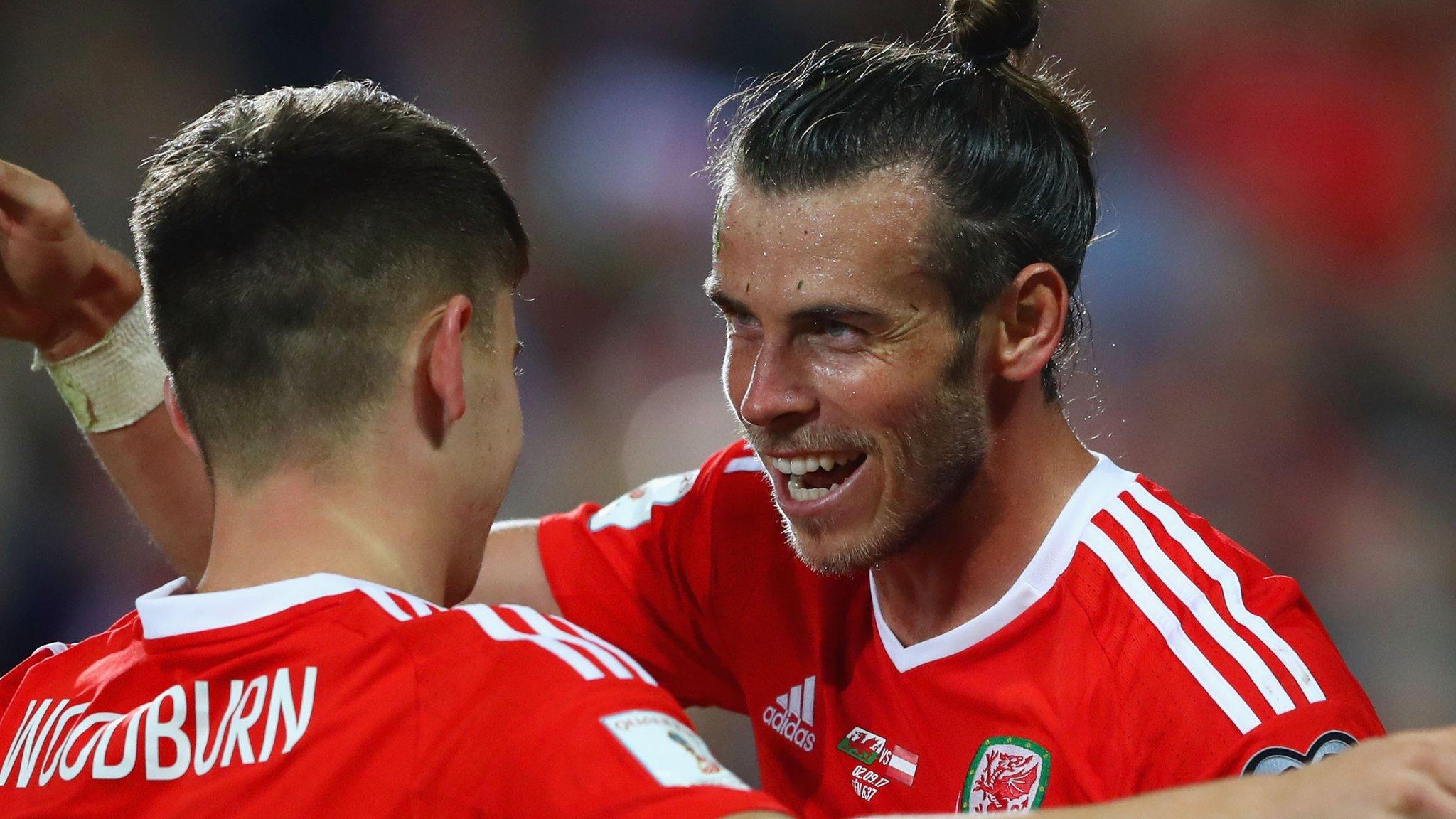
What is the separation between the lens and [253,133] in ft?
5.77

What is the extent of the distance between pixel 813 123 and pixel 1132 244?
3.87m

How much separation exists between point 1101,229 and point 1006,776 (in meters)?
4.11

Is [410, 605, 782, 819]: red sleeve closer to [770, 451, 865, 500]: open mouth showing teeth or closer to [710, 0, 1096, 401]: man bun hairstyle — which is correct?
[770, 451, 865, 500]: open mouth showing teeth

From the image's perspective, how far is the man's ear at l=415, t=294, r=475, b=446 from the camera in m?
1.68

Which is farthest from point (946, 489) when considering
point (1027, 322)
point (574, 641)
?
point (574, 641)

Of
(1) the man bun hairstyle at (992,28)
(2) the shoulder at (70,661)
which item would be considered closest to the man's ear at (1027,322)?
(1) the man bun hairstyle at (992,28)

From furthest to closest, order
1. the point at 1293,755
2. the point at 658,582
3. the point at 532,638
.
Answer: the point at 658,582 → the point at 1293,755 → the point at 532,638

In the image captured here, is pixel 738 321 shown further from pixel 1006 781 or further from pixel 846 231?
pixel 1006 781

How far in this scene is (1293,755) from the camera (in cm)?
182

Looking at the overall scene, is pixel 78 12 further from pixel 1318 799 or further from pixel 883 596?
pixel 1318 799

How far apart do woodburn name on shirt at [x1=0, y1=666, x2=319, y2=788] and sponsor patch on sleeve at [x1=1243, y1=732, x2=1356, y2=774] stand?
1288 millimetres

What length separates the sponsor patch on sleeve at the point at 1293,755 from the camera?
1.82 meters

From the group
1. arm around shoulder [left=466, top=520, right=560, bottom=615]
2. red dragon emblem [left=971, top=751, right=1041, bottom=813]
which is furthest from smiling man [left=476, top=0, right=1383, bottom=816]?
arm around shoulder [left=466, top=520, right=560, bottom=615]

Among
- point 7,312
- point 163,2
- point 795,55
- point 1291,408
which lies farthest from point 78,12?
point 1291,408
